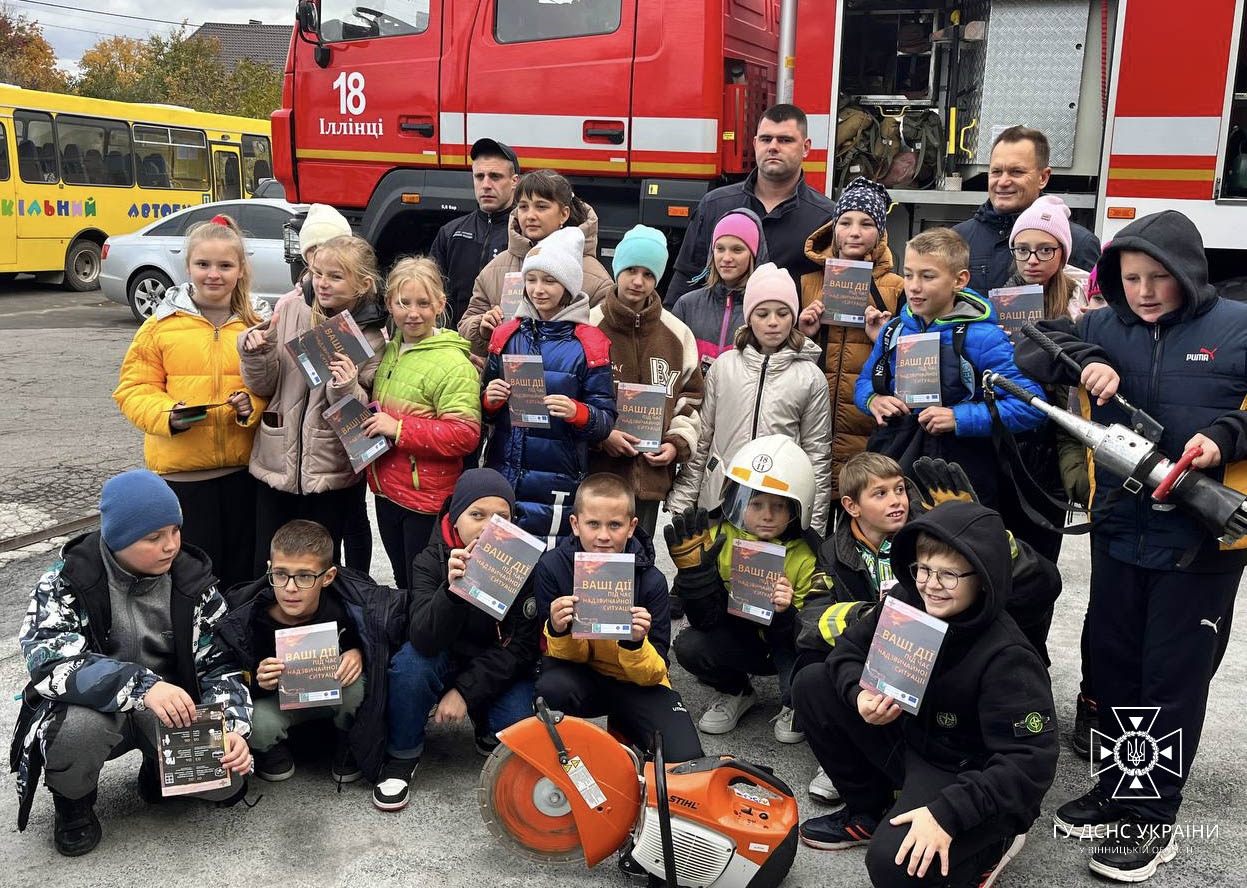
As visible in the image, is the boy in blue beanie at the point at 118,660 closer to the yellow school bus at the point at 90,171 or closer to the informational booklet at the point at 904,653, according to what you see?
the informational booklet at the point at 904,653

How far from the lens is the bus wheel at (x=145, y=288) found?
13.8 meters

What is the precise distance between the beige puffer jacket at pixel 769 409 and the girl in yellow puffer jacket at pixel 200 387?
1.69m

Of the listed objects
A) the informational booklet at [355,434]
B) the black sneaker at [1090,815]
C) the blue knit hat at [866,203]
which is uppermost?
the blue knit hat at [866,203]

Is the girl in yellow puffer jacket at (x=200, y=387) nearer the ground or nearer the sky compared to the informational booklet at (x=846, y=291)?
nearer the ground

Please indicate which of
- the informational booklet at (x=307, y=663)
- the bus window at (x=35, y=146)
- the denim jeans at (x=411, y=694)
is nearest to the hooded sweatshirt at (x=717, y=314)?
the denim jeans at (x=411, y=694)

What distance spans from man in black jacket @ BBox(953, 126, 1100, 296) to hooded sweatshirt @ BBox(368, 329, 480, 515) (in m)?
1.99

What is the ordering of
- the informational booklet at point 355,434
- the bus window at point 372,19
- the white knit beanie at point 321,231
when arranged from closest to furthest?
the informational booklet at point 355,434 < the white knit beanie at point 321,231 < the bus window at point 372,19

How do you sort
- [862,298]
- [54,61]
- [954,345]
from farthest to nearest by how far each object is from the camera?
[54,61] < [862,298] < [954,345]

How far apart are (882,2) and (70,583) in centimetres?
587

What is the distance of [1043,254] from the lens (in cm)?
388

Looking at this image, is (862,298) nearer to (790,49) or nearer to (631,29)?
(790,49)

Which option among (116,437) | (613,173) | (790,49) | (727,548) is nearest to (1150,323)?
(727,548)

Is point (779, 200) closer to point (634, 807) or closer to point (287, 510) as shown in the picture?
point (287, 510)

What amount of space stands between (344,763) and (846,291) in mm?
2411
